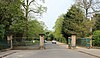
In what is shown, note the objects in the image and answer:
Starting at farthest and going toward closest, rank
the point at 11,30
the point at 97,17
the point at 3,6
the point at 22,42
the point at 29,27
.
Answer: the point at 97,17 < the point at 29,27 < the point at 11,30 < the point at 22,42 < the point at 3,6

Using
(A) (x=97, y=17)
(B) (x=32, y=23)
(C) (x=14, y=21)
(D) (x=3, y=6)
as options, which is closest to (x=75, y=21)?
(A) (x=97, y=17)

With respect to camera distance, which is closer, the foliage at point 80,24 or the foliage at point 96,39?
the foliage at point 96,39

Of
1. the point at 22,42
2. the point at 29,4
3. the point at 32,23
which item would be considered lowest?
the point at 22,42

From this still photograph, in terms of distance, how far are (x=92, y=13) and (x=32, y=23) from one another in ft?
49.5

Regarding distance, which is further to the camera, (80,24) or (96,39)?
(80,24)

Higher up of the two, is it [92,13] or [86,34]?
[92,13]

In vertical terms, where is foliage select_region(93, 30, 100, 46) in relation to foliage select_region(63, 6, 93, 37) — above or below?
below

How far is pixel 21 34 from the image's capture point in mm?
51312

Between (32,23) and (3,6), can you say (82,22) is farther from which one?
(3,6)

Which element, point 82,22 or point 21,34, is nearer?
point 21,34

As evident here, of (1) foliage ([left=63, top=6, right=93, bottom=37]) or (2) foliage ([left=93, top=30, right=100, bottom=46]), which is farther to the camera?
(1) foliage ([left=63, top=6, right=93, bottom=37])

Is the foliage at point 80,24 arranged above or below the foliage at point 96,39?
above

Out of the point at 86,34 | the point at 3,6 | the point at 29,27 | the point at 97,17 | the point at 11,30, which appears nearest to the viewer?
the point at 3,6

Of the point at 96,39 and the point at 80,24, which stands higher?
the point at 80,24
